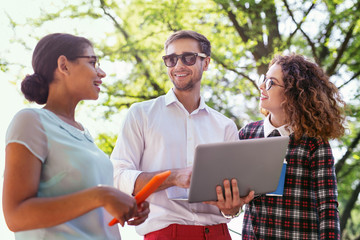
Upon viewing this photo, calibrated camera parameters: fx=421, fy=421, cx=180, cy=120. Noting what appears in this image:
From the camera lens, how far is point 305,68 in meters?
2.73

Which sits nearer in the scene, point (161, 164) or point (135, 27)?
point (161, 164)

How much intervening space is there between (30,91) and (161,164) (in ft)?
2.79

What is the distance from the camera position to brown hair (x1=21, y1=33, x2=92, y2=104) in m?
1.51

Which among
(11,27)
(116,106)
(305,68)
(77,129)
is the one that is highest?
(11,27)

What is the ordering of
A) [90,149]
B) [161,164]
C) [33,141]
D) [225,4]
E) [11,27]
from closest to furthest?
[33,141], [90,149], [161,164], [225,4], [11,27]

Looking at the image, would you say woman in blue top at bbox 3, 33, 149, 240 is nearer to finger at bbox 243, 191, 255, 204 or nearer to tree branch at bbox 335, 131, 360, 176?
finger at bbox 243, 191, 255, 204

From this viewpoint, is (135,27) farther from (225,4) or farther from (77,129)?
(77,129)

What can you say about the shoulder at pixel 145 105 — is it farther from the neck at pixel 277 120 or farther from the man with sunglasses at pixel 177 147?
the neck at pixel 277 120

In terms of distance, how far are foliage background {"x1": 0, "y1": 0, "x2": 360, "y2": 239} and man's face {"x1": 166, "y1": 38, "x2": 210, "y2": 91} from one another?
179 inches

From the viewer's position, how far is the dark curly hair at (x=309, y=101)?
98.4 inches

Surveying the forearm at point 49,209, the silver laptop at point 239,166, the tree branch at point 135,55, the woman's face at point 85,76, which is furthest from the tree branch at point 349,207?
the forearm at point 49,209

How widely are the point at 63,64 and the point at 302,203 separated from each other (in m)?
1.56

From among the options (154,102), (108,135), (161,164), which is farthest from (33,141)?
(108,135)

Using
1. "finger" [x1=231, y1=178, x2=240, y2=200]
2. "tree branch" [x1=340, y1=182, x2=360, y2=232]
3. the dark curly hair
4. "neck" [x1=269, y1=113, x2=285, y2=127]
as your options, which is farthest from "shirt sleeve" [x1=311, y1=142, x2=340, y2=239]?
"tree branch" [x1=340, y1=182, x2=360, y2=232]
